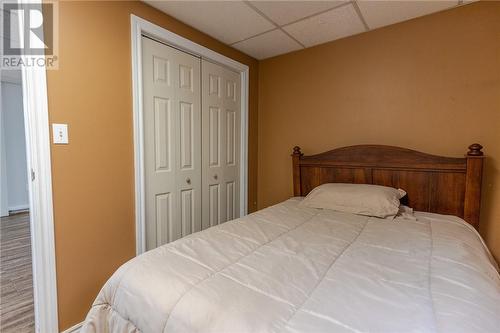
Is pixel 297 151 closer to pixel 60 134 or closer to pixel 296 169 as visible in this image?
pixel 296 169

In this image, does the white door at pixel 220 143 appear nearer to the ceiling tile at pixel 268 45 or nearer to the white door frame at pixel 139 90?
the ceiling tile at pixel 268 45

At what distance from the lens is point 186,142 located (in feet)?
7.45

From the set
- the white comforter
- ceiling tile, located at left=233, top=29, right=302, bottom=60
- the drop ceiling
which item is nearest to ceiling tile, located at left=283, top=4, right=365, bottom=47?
the drop ceiling

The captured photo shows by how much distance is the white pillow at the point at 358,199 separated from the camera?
178 cm

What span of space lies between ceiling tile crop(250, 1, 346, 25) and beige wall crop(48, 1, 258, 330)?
86 centimetres

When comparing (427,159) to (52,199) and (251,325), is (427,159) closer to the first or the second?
(251,325)

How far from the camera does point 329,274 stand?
0.98m

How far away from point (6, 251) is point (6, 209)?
182 cm

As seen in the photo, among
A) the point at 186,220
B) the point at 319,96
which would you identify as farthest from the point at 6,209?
the point at 319,96

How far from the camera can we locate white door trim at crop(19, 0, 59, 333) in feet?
4.46

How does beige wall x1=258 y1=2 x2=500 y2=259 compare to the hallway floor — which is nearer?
the hallway floor

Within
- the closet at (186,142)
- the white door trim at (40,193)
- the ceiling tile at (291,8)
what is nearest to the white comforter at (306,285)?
the white door trim at (40,193)

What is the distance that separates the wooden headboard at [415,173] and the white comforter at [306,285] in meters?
0.51

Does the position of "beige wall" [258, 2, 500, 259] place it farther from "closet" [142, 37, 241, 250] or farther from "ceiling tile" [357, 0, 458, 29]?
"closet" [142, 37, 241, 250]
